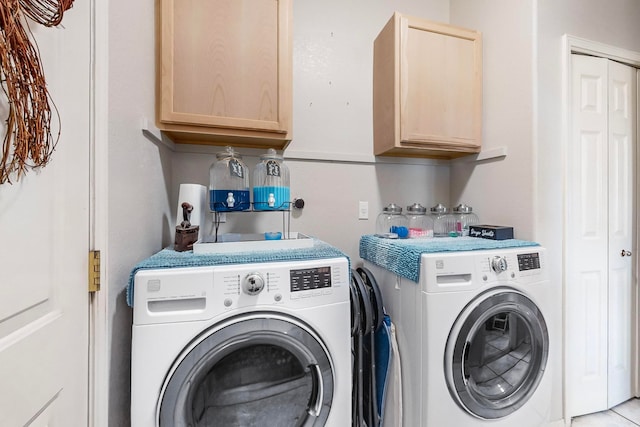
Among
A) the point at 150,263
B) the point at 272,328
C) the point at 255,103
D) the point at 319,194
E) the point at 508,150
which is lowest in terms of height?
the point at 272,328

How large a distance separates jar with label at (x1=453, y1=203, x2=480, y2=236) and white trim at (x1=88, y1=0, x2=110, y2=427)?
1883mm

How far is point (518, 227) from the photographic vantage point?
1606 millimetres

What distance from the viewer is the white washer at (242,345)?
0.87m

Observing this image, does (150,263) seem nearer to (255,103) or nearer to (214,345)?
(214,345)

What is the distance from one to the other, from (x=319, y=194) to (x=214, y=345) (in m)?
1.18

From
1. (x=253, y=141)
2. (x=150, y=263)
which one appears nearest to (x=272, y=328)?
(x=150, y=263)

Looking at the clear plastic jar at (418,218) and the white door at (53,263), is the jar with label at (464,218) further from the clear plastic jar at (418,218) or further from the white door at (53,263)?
the white door at (53,263)

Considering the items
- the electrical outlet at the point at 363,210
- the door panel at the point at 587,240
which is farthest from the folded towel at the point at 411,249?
the door panel at the point at 587,240

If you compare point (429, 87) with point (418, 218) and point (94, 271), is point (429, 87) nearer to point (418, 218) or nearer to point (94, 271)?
point (418, 218)

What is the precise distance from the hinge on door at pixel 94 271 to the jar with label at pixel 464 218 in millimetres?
1891

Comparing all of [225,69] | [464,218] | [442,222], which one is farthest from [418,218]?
[225,69]

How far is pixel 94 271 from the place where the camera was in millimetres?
838

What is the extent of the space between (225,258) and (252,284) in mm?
160

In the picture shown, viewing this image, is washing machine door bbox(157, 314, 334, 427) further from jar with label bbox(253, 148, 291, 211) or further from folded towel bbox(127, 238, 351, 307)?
jar with label bbox(253, 148, 291, 211)
